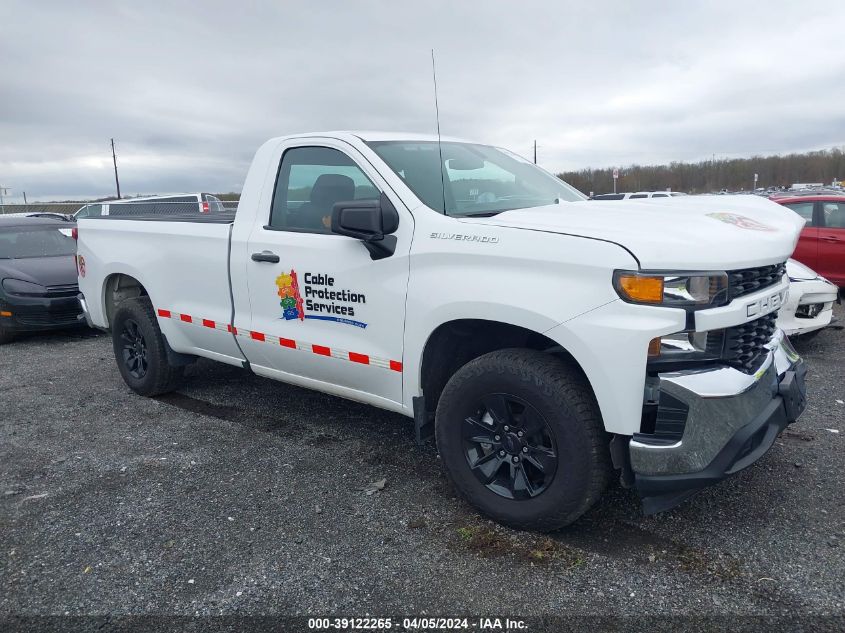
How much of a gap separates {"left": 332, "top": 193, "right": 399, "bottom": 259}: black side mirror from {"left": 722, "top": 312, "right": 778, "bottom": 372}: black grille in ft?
5.31

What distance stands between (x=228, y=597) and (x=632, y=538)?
6.05 ft

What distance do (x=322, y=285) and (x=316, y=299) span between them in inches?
4.2

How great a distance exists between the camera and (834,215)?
8695mm

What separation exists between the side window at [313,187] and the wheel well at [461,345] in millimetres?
892

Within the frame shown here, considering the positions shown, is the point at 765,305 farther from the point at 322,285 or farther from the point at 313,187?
the point at 313,187

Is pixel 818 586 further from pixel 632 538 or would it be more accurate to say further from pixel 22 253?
pixel 22 253

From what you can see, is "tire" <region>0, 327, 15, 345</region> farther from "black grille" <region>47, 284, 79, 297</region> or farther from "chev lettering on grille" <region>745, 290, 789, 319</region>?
"chev lettering on grille" <region>745, 290, 789, 319</region>

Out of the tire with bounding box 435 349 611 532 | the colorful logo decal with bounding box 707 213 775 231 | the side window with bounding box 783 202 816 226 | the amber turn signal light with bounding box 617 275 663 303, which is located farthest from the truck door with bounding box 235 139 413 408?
the side window with bounding box 783 202 816 226

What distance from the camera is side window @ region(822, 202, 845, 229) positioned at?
8.65 m

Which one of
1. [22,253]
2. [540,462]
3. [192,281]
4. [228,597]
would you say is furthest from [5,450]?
[22,253]

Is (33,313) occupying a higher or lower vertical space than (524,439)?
lower

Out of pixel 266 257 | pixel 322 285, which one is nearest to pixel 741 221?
pixel 322 285

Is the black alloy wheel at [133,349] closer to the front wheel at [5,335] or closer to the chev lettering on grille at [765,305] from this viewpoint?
the front wheel at [5,335]

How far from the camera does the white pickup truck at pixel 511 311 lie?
8.64 ft
